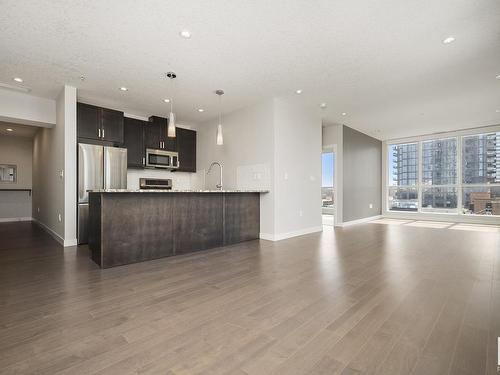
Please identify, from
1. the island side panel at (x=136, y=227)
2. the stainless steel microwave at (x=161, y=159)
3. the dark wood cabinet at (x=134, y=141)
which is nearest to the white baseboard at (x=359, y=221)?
the stainless steel microwave at (x=161, y=159)

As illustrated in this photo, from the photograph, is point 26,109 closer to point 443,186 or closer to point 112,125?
point 112,125

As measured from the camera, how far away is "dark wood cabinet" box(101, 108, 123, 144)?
15.9 feet

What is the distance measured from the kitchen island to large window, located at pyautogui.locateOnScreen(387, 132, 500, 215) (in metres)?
6.49

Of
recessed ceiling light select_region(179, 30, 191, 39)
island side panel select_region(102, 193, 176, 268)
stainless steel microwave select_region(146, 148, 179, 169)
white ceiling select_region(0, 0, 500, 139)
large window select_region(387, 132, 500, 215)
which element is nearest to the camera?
white ceiling select_region(0, 0, 500, 139)

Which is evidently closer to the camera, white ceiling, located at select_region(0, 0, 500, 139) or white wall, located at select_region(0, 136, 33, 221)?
white ceiling, located at select_region(0, 0, 500, 139)

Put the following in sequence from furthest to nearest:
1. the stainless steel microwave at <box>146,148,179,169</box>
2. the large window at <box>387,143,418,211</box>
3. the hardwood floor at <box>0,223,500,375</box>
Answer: the large window at <box>387,143,418,211</box> < the stainless steel microwave at <box>146,148,179,169</box> < the hardwood floor at <box>0,223,500,375</box>

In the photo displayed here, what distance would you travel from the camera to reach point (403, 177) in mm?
8453

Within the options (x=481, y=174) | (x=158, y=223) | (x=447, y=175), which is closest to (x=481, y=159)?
(x=481, y=174)

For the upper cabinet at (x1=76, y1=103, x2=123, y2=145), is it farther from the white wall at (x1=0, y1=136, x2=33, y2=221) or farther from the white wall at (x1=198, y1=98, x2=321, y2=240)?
the white wall at (x1=0, y1=136, x2=33, y2=221)

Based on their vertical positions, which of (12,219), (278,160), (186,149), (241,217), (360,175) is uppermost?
(186,149)

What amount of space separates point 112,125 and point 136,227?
9.23 ft

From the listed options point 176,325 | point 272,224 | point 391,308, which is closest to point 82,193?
point 272,224

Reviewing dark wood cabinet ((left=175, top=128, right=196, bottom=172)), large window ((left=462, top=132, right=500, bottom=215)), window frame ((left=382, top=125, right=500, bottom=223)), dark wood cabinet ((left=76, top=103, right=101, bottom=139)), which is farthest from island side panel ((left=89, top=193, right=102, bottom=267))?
large window ((left=462, top=132, right=500, bottom=215))

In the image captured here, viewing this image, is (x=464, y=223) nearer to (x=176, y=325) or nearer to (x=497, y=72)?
(x=497, y=72)
